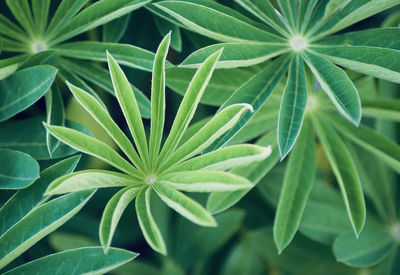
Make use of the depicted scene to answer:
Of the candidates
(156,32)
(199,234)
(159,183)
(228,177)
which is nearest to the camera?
(228,177)

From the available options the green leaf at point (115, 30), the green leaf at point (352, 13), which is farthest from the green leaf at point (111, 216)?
the green leaf at point (352, 13)

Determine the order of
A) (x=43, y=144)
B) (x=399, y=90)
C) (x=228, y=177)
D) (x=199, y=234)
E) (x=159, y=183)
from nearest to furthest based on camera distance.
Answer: (x=228, y=177), (x=159, y=183), (x=43, y=144), (x=399, y=90), (x=199, y=234)

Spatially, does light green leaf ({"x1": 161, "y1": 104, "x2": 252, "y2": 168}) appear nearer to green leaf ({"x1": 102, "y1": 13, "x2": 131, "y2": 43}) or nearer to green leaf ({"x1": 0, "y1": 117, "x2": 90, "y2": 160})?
green leaf ({"x1": 0, "y1": 117, "x2": 90, "y2": 160})

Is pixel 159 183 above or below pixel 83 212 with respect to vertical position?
below

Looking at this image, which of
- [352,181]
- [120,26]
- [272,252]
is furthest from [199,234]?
[120,26]

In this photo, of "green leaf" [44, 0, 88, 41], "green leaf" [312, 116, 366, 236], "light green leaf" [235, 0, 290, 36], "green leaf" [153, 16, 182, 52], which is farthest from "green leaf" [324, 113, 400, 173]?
"green leaf" [44, 0, 88, 41]

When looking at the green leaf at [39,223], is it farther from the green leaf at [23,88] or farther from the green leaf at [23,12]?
the green leaf at [23,12]

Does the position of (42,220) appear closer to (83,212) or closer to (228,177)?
(228,177)
